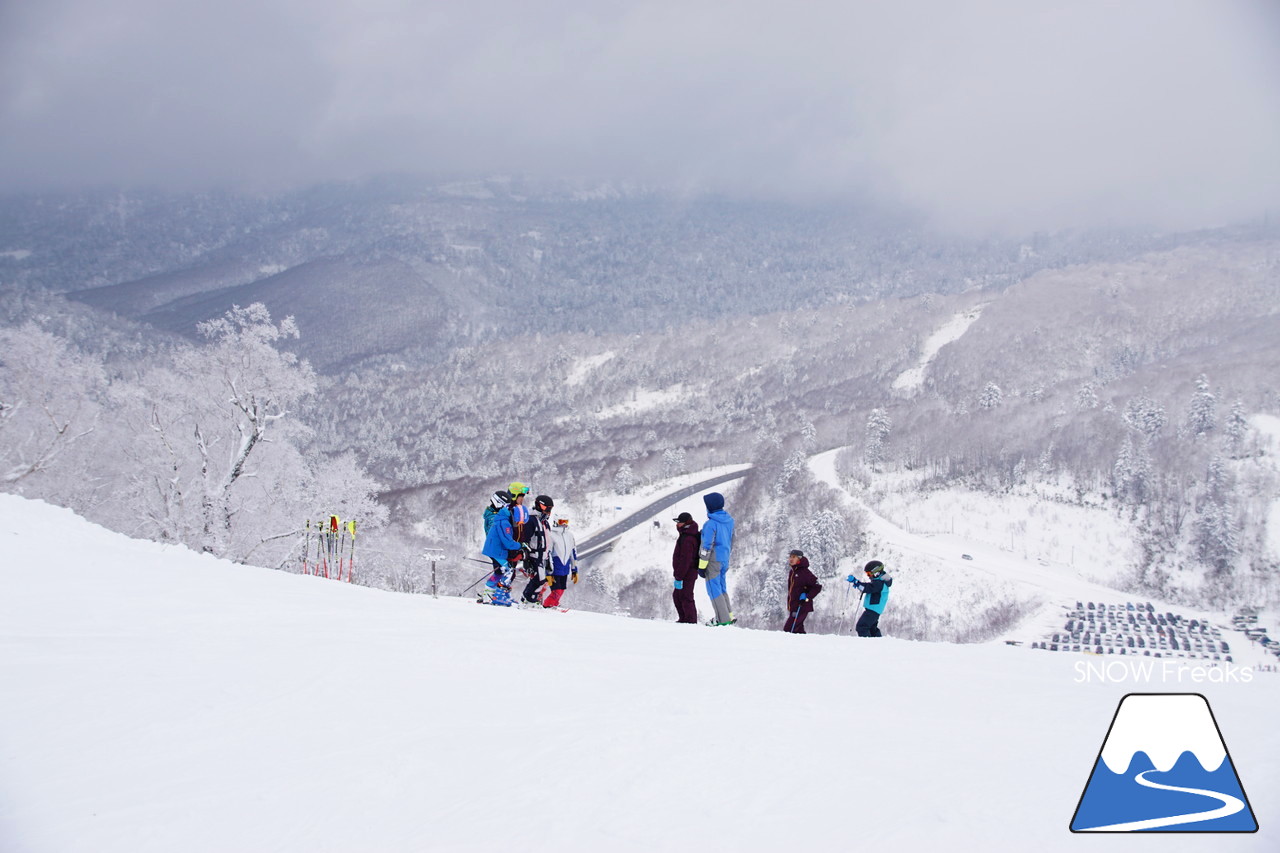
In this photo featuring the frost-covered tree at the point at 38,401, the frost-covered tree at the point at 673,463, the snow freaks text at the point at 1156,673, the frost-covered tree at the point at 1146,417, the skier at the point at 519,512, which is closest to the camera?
the snow freaks text at the point at 1156,673

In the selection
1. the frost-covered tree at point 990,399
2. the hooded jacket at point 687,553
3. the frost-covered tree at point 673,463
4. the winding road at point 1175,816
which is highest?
the frost-covered tree at point 990,399

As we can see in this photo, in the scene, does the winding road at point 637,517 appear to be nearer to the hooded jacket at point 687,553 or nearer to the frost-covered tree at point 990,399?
the frost-covered tree at point 990,399

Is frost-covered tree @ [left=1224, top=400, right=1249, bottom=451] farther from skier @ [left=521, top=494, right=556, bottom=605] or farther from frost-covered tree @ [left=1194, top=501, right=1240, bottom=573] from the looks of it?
skier @ [left=521, top=494, right=556, bottom=605]

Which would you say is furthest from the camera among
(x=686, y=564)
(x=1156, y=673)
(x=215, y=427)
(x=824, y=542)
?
(x=824, y=542)

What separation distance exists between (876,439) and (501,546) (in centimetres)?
10997

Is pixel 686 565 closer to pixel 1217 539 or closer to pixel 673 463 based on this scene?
pixel 1217 539

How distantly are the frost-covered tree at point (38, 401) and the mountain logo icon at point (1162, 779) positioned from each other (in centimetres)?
3041

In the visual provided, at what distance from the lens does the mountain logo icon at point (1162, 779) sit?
182 inches

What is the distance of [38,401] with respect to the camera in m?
26.2

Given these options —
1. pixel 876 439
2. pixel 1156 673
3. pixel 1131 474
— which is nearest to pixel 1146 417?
pixel 1131 474

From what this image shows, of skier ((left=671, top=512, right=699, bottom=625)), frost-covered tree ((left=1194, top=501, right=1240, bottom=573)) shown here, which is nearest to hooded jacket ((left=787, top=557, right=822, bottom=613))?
skier ((left=671, top=512, right=699, bottom=625))

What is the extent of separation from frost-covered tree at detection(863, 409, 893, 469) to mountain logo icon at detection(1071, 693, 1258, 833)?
358 ft

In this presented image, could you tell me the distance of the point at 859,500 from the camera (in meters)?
92.4

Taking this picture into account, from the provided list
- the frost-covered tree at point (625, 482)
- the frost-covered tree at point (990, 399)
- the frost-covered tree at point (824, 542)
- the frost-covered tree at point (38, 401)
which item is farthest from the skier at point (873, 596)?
the frost-covered tree at point (990, 399)
